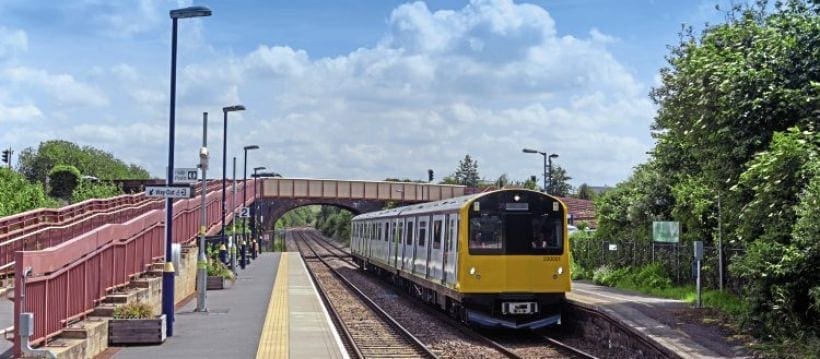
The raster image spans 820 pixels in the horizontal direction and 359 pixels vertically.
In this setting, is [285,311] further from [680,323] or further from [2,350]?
[2,350]

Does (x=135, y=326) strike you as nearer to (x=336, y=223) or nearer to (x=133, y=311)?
(x=133, y=311)

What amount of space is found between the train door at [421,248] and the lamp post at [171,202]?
329 inches

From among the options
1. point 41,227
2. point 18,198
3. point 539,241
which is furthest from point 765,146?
point 18,198

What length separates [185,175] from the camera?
16.9 metres

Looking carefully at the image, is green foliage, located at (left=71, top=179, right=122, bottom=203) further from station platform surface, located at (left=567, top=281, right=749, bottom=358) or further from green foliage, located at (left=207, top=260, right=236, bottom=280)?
station platform surface, located at (left=567, top=281, right=749, bottom=358)

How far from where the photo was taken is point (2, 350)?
445 inches

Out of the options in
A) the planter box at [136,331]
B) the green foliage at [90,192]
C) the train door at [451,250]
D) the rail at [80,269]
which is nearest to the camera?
the rail at [80,269]

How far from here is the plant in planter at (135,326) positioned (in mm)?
14055

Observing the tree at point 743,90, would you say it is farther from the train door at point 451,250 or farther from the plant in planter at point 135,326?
the plant in planter at point 135,326

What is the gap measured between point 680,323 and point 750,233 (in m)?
2.13

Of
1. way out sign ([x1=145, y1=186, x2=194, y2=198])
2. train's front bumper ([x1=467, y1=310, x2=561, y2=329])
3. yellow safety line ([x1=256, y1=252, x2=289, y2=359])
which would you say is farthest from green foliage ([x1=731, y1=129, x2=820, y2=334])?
way out sign ([x1=145, y1=186, x2=194, y2=198])

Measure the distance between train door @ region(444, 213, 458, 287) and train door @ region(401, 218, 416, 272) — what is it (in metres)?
5.54

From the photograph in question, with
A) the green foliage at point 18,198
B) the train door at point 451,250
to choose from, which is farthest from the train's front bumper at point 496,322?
the green foliage at point 18,198

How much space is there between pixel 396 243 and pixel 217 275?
19.6 feet
